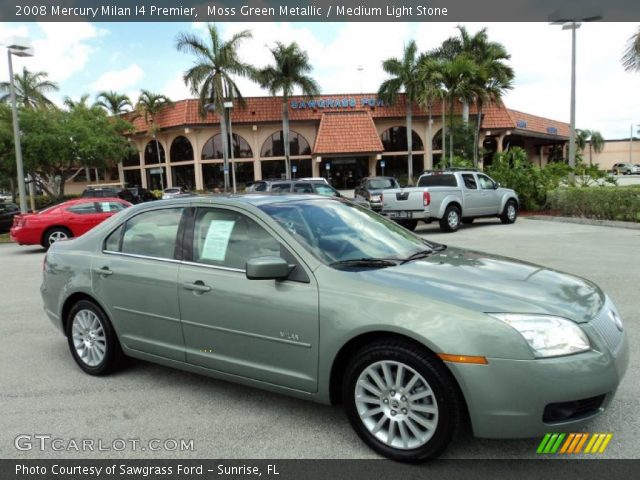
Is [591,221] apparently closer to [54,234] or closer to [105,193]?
[54,234]

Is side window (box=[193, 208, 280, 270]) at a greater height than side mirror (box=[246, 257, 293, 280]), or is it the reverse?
side window (box=[193, 208, 280, 270])

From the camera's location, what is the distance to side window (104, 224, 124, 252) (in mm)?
4594

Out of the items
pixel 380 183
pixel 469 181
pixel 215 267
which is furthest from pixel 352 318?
pixel 380 183

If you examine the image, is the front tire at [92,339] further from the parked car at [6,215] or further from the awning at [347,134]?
the awning at [347,134]

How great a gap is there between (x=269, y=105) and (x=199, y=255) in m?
41.3

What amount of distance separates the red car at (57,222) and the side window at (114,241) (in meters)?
10.9

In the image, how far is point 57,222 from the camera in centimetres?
1463

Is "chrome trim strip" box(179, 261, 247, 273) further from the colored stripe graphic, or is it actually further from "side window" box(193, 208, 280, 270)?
the colored stripe graphic

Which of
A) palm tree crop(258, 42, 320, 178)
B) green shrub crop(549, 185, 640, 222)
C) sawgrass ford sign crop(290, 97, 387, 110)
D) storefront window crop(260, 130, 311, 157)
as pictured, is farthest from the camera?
storefront window crop(260, 130, 311, 157)

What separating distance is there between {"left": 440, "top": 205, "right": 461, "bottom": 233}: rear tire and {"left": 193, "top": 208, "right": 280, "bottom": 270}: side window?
12.7 meters

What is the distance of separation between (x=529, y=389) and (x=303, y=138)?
43.2m

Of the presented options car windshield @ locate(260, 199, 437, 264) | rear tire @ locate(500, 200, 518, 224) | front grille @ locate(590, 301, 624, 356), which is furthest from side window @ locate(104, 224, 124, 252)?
rear tire @ locate(500, 200, 518, 224)

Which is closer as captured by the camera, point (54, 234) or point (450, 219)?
point (54, 234)

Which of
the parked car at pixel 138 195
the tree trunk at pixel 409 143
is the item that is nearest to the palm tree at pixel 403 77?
the tree trunk at pixel 409 143
